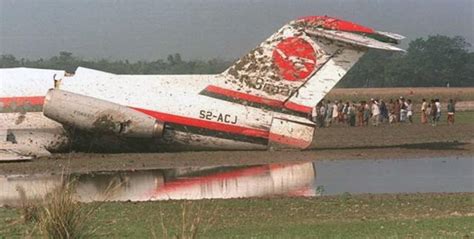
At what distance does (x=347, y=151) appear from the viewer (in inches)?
1015

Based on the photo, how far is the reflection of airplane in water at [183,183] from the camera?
17562mm

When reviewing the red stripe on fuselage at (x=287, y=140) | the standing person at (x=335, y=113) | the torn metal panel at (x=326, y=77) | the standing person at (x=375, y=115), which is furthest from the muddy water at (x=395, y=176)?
→ the standing person at (x=335, y=113)

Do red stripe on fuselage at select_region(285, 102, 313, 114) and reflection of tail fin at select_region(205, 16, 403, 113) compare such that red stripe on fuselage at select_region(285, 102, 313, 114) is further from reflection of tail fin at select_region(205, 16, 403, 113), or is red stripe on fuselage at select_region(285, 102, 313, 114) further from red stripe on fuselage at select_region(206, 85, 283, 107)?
red stripe on fuselage at select_region(206, 85, 283, 107)

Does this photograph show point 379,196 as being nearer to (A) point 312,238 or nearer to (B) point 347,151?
(A) point 312,238

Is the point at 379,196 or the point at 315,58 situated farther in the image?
the point at 315,58

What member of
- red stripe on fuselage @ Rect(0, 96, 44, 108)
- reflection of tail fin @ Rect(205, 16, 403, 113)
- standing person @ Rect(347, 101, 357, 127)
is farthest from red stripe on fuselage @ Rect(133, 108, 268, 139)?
standing person @ Rect(347, 101, 357, 127)

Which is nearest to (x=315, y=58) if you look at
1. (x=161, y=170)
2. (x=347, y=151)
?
(x=347, y=151)

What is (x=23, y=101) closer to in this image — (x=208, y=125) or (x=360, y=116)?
(x=208, y=125)

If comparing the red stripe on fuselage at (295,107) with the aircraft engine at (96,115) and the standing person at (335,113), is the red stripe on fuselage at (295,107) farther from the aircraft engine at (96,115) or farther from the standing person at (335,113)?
the standing person at (335,113)

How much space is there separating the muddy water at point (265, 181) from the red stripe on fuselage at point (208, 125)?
1835mm

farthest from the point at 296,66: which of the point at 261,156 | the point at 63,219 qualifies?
the point at 63,219

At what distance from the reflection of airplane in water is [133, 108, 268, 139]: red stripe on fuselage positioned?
1.82m

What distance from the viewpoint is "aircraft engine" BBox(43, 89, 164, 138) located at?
23453 mm

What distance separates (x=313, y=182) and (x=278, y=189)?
138 cm
